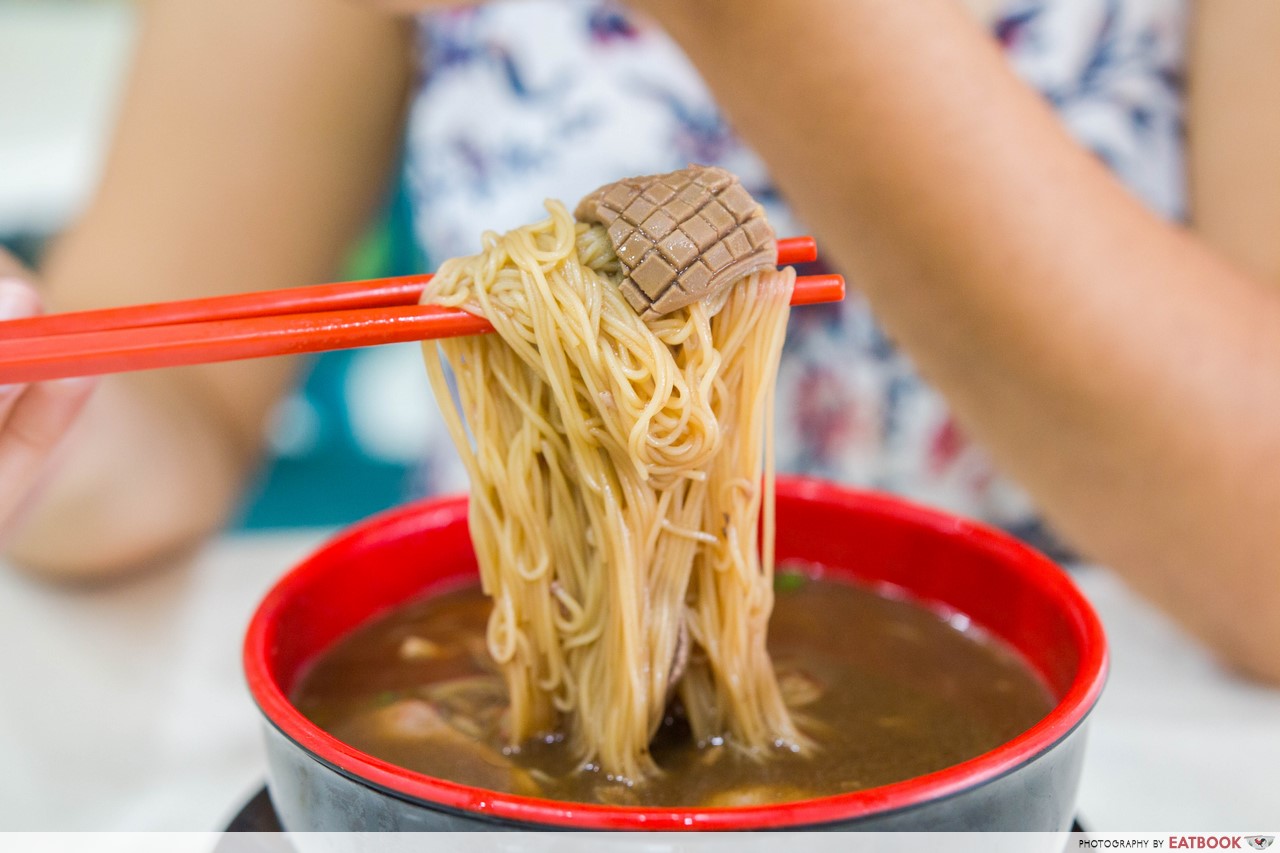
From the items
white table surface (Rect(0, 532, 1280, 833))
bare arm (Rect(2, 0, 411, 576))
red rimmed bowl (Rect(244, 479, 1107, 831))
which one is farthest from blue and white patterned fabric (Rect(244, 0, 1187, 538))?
red rimmed bowl (Rect(244, 479, 1107, 831))

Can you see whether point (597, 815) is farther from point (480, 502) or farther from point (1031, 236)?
point (1031, 236)

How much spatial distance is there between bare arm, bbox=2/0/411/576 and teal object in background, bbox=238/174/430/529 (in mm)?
1271

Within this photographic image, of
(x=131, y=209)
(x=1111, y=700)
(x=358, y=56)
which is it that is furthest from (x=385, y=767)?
(x=358, y=56)

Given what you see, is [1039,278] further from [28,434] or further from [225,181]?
[225,181]

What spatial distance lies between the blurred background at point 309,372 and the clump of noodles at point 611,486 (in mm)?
1954

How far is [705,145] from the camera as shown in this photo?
1603 mm

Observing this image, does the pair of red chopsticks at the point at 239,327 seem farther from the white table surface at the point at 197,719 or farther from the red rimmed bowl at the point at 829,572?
the white table surface at the point at 197,719

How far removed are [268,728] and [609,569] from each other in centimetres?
26

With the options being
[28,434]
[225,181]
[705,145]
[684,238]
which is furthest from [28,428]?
[705,145]

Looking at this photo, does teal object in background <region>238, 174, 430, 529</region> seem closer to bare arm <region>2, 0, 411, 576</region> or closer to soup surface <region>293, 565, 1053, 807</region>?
bare arm <region>2, 0, 411, 576</region>

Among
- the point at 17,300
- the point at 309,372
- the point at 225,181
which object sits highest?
the point at 17,300

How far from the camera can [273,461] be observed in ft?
10.7

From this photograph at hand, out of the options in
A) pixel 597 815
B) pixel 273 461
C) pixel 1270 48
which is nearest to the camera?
pixel 597 815

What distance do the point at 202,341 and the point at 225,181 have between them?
109 centimetres
